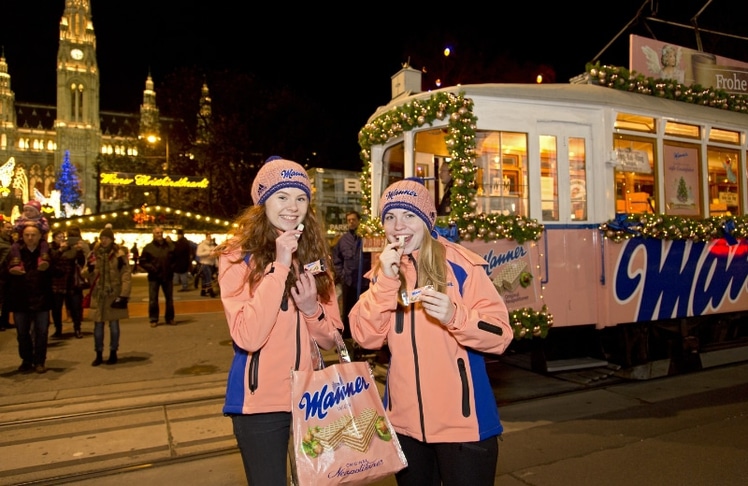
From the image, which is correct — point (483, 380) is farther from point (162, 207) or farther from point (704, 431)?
point (162, 207)

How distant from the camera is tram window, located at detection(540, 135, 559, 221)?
20.6ft

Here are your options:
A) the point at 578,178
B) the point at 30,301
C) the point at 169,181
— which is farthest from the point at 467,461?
the point at 169,181

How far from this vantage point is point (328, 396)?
6.82ft

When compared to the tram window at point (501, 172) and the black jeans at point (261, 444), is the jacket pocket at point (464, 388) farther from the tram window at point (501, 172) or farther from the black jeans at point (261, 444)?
the tram window at point (501, 172)

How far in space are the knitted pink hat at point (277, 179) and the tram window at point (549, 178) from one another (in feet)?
14.5

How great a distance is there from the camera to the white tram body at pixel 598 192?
6027mm

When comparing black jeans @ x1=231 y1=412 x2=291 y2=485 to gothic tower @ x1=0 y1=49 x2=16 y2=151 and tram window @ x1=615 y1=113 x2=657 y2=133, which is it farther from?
gothic tower @ x1=0 y1=49 x2=16 y2=151

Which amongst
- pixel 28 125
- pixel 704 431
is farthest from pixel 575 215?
pixel 28 125

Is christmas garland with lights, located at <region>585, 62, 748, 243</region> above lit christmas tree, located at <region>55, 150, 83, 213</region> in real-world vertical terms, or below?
below

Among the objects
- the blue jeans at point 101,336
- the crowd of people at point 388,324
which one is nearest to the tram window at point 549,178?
the crowd of people at point 388,324

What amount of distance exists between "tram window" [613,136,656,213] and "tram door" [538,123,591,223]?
1.62 ft

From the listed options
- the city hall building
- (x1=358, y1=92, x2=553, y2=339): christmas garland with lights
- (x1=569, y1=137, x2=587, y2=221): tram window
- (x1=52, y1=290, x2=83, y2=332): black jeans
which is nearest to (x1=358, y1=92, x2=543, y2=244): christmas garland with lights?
(x1=358, y1=92, x2=553, y2=339): christmas garland with lights

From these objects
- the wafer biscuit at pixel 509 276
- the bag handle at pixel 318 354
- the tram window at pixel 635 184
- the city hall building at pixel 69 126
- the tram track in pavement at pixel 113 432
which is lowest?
the tram track in pavement at pixel 113 432

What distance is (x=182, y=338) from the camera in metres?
9.91
